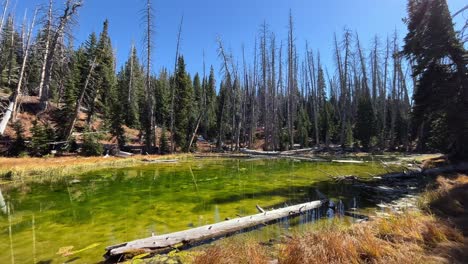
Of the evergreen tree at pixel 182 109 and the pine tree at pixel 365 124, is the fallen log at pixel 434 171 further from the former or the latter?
the evergreen tree at pixel 182 109

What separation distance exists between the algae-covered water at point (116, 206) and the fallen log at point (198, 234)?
0.70m

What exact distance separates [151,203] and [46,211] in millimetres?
3258

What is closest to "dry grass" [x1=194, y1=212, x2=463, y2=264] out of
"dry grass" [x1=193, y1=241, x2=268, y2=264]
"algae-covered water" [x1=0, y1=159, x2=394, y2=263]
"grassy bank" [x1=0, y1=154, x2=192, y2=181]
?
"dry grass" [x1=193, y1=241, x2=268, y2=264]

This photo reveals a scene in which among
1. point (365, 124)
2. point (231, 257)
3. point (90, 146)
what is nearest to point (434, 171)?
point (231, 257)

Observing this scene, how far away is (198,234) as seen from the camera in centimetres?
655

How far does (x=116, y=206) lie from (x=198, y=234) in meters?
4.86

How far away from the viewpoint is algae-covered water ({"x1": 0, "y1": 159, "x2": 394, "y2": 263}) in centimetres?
658

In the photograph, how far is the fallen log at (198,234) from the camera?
5629 millimetres

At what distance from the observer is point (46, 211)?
9.50 m

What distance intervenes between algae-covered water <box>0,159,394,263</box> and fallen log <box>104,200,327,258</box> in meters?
0.70

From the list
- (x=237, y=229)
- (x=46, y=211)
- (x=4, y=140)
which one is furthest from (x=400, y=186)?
(x=4, y=140)

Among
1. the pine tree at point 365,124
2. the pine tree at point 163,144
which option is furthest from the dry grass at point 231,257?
the pine tree at point 365,124

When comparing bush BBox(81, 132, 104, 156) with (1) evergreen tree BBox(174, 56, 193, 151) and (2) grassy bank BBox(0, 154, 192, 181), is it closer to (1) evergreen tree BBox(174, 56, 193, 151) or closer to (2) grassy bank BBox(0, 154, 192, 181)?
(2) grassy bank BBox(0, 154, 192, 181)

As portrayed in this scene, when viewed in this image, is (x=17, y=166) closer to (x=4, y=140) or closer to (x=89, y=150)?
(x=89, y=150)
